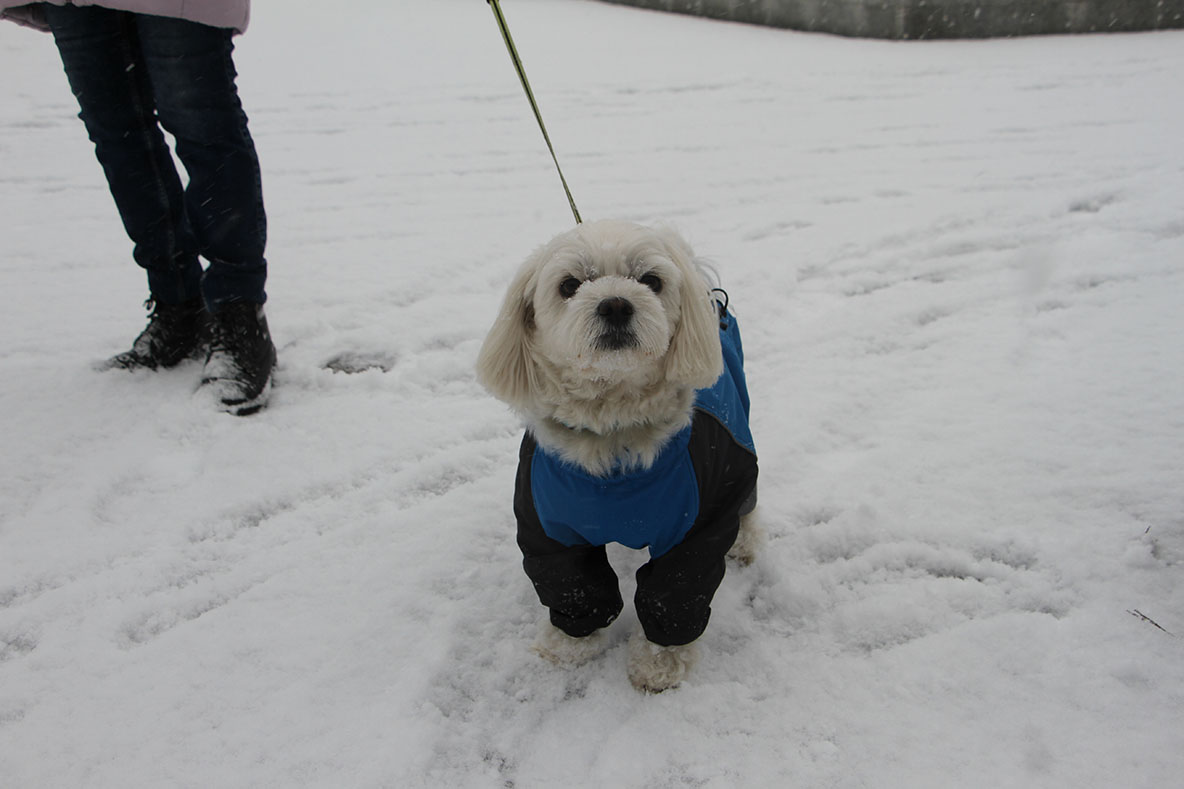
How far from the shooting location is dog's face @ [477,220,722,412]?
5.32ft

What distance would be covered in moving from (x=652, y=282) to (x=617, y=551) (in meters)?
0.94

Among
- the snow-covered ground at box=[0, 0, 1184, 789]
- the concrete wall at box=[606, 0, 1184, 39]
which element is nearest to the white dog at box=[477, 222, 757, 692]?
the snow-covered ground at box=[0, 0, 1184, 789]

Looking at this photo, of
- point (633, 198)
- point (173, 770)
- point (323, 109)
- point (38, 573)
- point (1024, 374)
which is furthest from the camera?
point (323, 109)

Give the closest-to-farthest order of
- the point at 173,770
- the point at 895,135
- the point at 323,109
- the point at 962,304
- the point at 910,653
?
the point at 173,770 < the point at 910,653 < the point at 962,304 < the point at 895,135 < the point at 323,109

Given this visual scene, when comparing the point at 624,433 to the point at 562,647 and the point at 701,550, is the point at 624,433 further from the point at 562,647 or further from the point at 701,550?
the point at 562,647

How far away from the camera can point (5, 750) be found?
1.66m

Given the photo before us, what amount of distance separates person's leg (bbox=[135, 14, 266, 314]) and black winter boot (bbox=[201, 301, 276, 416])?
0.05m

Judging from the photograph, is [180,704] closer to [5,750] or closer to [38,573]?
[5,750]

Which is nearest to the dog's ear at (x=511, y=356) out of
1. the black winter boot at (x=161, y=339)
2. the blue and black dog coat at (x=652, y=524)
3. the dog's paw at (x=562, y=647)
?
the blue and black dog coat at (x=652, y=524)

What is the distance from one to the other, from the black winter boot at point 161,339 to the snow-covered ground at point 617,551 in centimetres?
8

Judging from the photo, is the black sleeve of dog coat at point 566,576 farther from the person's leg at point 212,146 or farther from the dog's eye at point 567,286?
the person's leg at point 212,146

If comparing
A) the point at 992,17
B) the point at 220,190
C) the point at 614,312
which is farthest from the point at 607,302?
the point at 992,17

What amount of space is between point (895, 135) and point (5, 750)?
630cm

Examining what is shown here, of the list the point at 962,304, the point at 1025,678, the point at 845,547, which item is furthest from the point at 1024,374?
the point at 1025,678
